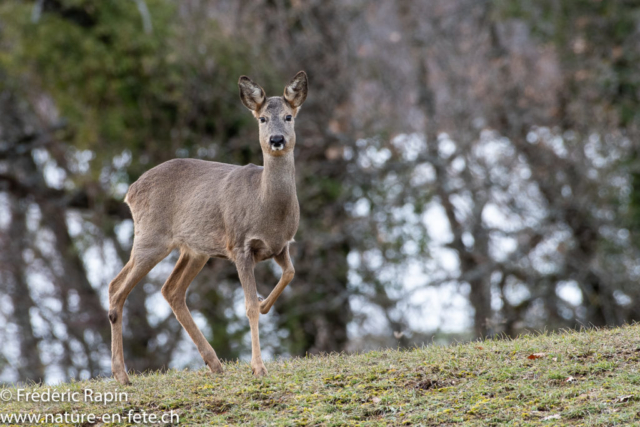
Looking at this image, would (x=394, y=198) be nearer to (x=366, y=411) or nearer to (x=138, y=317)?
(x=138, y=317)

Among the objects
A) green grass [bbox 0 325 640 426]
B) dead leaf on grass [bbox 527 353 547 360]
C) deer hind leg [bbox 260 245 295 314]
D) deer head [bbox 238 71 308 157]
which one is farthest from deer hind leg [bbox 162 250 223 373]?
dead leaf on grass [bbox 527 353 547 360]

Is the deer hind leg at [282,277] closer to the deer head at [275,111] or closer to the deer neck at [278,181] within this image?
the deer neck at [278,181]

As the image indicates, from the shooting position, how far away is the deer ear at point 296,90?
8.70 meters

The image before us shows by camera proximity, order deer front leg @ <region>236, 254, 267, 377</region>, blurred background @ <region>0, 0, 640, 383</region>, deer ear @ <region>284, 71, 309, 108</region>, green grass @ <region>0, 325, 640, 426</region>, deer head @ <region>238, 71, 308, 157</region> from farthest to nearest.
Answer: blurred background @ <region>0, 0, 640, 383</region>, deer ear @ <region>284, 71, 309, 108</region>, deer head @ <region>238, 71, 308, 157</region>, deer front leg @ <region>236, 254, 267, 377</region>, green grass @ <region>0, 325, 640, 426</region>

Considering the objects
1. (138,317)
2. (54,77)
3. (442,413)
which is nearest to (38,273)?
(138,317)

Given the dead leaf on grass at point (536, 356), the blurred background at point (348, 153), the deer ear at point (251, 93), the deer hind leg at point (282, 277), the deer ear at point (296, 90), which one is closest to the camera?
the dead leaf on grass at point (536, 356)

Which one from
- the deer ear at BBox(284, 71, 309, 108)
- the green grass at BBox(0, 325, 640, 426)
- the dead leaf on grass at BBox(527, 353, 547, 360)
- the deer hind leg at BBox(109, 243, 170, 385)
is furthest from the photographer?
the deer hind leg at BBox(109, 243, 170, 385)

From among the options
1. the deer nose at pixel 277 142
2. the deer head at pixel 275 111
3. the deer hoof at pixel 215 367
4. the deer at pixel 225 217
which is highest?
the deer head at pixel 275 111

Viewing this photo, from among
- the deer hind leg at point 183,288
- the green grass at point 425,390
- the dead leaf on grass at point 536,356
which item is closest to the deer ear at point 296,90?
the deer hind leg at point 183,288

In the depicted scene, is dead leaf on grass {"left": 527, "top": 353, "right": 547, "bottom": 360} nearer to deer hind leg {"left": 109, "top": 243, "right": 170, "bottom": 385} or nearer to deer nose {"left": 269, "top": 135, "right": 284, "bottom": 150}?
deer nose {"left": 269, "top": 135, "right": 284, "bottom": 150}

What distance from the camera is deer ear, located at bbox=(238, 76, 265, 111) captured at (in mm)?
8570

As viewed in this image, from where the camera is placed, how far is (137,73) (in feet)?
61.5

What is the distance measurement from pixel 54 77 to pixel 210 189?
10.9m

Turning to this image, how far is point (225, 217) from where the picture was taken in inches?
341
